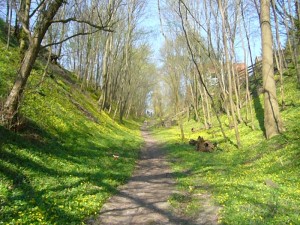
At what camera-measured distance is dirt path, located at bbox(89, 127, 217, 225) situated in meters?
7.88

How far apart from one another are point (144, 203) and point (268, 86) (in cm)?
1173

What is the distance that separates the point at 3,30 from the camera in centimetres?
2766

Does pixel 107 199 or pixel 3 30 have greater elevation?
pixel 3 30

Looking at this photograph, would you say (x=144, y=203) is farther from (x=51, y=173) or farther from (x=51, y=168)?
(x=51, y=168)

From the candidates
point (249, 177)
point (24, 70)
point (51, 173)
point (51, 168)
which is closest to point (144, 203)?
point (51, 173)

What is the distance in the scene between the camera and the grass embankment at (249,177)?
300 inches

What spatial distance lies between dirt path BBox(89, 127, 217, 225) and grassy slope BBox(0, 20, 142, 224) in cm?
42

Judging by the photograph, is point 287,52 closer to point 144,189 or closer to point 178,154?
point 178,154

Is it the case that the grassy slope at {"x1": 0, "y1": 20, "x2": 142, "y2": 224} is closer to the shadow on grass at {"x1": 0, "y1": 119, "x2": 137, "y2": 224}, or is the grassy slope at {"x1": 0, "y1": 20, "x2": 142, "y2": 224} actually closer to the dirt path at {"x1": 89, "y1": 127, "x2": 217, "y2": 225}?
the shadow on grass at {"x1": 0, "y1": 119, "x2": 137, "y2": 224}

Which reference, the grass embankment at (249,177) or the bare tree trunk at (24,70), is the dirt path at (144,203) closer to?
the grass embankment at (249,177)

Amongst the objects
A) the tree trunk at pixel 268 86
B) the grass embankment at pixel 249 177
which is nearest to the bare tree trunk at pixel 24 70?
the grass embankment at pixel 249 177

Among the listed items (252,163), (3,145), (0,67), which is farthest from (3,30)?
(252,163)

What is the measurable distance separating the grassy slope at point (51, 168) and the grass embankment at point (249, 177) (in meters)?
2.90

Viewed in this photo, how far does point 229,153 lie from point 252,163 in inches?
147
